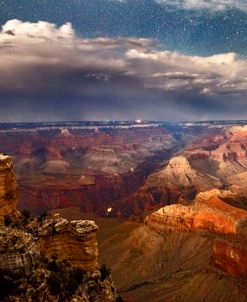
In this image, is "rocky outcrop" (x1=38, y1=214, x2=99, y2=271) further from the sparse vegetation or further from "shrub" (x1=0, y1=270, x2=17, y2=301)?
"shrub" (x1=0, y1=270, x2=17, y2=301)

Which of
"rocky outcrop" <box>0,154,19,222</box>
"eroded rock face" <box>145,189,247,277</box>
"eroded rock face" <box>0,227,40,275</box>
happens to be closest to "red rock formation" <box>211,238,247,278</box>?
"eroded rock face" <box>145,189,247,277</box>

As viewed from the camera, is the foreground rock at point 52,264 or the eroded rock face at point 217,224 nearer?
the foreground rock at point 52,264

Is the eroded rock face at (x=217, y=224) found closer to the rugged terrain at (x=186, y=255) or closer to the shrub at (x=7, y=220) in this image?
the rugged terrain at (x=186, y=255)

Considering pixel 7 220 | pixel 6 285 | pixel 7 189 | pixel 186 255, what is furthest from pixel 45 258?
pixel 186 255

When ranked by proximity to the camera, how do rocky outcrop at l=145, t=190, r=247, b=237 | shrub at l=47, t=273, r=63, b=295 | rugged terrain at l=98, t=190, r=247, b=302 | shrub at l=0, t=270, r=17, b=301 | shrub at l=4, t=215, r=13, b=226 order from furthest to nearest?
rocky outcrop at l=145, t=190, r=247, b=237 → rugged terrain at l=98, t=190, r=247, b=302 → shrub at l=4, t=215, r=13, b=226 → shrub at l=47, t=273, r=63, b=295 → shrub at l=0, t=270, r=17, b=301

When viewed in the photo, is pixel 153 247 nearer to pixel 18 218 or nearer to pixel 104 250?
pixel 104 250

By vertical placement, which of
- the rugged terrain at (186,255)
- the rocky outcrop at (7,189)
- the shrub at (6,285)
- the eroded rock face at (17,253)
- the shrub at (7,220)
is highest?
the rocky outcrop at (7,189)

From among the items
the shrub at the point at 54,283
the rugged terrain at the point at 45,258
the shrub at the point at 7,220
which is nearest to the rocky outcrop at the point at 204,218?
the rugged terrain at the point at 45,258
